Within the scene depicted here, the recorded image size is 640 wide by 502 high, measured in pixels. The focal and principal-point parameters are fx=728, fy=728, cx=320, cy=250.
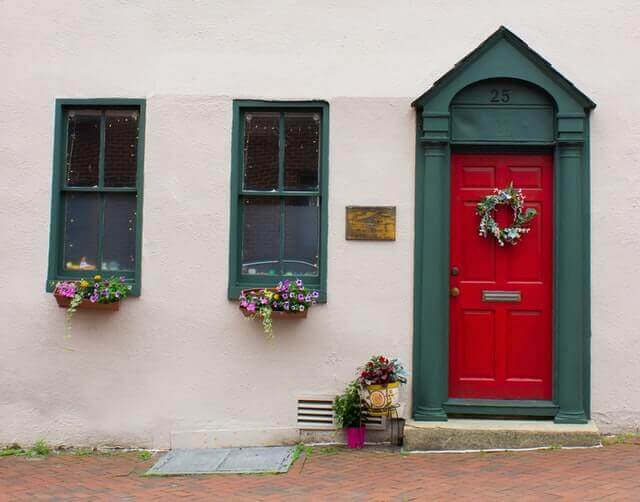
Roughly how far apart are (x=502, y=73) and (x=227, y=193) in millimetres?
2611

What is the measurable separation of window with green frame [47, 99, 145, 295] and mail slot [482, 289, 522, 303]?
10.3 feet

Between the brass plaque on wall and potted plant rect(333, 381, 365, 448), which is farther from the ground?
the brass plaque on wall

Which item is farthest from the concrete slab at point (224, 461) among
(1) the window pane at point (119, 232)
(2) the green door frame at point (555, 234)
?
(1) the window pane at point (119, 232)

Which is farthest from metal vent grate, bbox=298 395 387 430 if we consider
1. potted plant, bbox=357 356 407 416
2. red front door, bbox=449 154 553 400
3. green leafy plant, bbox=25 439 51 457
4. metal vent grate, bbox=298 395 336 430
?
green leafy plant, bbox=25 439 51 457

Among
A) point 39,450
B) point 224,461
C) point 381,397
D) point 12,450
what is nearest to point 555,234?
point 381,397

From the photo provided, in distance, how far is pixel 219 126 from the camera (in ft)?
21.3

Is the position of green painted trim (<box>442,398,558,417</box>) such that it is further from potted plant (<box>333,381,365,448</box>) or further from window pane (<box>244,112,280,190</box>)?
window pane (<box>244,112,280,190</box>)

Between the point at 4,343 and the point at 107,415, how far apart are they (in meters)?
1.14

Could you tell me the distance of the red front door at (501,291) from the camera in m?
6.36

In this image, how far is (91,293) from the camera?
20.6 ft

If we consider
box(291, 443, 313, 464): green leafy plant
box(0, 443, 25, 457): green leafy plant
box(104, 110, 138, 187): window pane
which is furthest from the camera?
box(104, 110, 138, 187): window pane

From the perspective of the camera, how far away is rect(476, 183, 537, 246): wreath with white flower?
6301 mm

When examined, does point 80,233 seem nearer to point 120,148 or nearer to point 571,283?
point 120,148

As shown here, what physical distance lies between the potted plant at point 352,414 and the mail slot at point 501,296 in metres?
1.37
